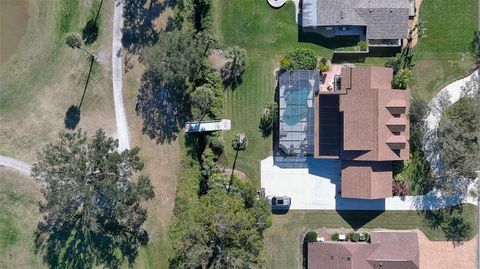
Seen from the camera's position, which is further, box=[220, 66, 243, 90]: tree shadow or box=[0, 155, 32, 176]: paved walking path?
box=[220, 66, 243, 90]: tree shadow

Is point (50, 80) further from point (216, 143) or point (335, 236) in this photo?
point (335, 236)

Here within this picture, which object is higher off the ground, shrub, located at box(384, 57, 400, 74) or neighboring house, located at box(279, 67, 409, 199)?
shrub, located at box(384, 57, 400, 74)

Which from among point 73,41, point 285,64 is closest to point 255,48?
point 285,64

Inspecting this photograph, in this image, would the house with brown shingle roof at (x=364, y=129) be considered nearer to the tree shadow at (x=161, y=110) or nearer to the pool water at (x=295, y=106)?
the pool water at (x=295, y=106)

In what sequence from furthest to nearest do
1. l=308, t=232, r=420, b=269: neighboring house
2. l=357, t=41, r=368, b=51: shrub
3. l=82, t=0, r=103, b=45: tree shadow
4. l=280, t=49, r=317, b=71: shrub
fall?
l=82, t=0, r=103, b=45: tree shadow, l=280, t=49, r=317, b=71: shrub, l=357, t=41, r=368, b=51: shrub, l=308, t=232, r=420, b=269: neighboring house

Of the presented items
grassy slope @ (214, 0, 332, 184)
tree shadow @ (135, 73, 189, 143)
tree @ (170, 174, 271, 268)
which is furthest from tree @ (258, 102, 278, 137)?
tree shadow @ (135, 73, 189, 143)

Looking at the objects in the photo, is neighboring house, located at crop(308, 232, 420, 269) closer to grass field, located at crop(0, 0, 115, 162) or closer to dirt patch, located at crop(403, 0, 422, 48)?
dirt patch, located at crop(403, 0, 422, 48)

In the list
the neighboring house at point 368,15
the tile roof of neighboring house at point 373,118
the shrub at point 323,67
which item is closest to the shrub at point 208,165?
the tile roof of neighboring house at point 373,118

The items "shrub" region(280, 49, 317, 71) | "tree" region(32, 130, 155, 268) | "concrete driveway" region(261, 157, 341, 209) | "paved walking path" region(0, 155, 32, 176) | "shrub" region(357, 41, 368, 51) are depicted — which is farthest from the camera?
"concrete driveway" region(261, 157, 341, 209)
